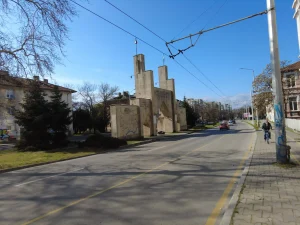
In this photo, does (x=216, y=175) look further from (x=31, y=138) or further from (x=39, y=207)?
(x=31, y=138)

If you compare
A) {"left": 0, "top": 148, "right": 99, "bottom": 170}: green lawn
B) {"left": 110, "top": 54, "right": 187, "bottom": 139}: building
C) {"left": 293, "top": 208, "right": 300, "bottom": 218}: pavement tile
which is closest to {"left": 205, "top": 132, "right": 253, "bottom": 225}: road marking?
{"left": 293, "top": 208, "right": 300, "bottom": 218}: pavement tile

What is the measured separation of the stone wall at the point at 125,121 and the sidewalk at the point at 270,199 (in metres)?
21.3

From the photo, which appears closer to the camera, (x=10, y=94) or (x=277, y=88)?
(x=277, y=88)

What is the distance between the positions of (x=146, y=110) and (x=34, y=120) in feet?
53.8

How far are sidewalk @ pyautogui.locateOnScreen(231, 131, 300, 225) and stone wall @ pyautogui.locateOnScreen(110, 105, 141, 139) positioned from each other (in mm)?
21312

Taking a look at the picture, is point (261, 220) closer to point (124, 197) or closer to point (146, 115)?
point (124, 197)

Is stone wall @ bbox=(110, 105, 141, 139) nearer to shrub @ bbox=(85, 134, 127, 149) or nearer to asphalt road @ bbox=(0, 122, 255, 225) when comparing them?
shrub @ bbox=(85, 134, 127, 149)

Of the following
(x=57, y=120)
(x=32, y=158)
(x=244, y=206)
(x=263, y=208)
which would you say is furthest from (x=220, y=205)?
(x=57, y=120)

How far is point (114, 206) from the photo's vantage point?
17.5ft

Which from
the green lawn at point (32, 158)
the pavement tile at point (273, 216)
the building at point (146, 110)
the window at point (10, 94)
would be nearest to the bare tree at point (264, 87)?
the building at point (146, 110)

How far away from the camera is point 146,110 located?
1369 inches

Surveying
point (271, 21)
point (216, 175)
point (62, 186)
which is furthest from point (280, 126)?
point (62, 186)

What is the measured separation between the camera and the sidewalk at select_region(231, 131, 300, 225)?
13.1 feet

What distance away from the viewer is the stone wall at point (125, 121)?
91.1 ft
